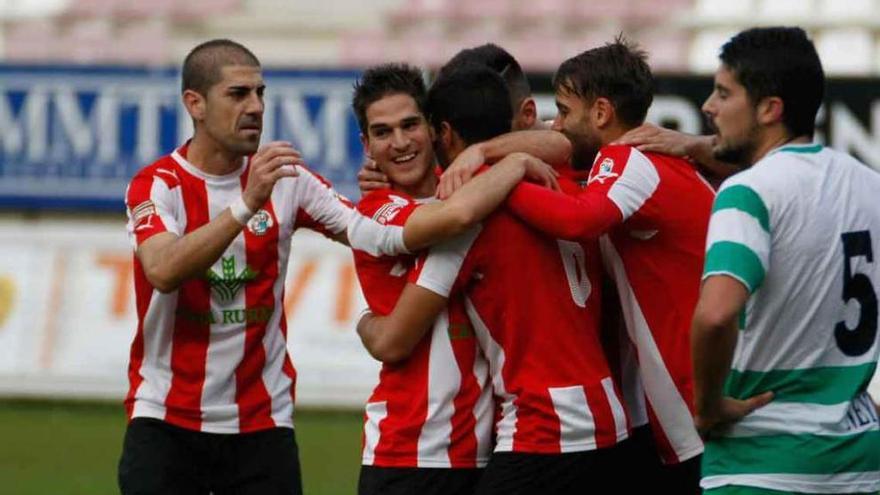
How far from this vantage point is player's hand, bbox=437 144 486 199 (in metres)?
5.29

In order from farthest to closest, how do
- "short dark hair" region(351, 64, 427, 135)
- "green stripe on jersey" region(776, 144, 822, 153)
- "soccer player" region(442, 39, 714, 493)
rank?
"short dark hair" region(351, 64, 427, 135) → "soccer player" region(442, 39, 714, 493) → "green stripe on jersey" region(776, 144, 822, 153)

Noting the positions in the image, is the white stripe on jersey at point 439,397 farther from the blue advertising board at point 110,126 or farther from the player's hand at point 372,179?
the blue advertising board at point 110,126

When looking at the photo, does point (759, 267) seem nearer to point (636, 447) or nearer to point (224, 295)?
point (636, 447)

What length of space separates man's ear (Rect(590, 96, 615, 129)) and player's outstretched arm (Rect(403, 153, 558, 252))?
331 mm

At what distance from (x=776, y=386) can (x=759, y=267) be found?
385 millimetres

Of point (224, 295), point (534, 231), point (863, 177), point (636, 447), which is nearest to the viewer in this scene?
point (863, 177)

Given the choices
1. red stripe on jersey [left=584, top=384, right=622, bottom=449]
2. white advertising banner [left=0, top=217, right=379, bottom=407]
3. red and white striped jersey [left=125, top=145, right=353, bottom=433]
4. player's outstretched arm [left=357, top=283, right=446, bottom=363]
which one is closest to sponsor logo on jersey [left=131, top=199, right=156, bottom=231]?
red and white striped jersey [left=125, top=145, right=353, bottom=433]

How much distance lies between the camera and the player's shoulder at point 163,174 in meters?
6.48

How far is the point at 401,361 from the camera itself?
5.48 metres

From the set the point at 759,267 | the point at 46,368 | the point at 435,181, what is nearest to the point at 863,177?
the point at 759,267

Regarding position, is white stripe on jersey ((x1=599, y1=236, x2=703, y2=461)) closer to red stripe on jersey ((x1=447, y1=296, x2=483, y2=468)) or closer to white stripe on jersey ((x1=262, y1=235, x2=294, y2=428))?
red stripe on jersey ((x1=447, y1=296, x2=483, y2=468))

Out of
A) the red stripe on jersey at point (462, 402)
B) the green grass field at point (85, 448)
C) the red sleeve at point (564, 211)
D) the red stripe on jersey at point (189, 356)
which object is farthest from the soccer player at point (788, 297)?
the green grass field at point (85, 448)

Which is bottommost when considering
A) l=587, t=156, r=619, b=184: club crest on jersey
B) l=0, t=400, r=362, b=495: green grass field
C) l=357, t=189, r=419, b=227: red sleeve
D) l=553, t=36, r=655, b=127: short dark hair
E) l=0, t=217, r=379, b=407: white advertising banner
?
l=0, t=400, r=362, b=495: green grass field

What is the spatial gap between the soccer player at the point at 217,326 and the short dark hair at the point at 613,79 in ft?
4.13
